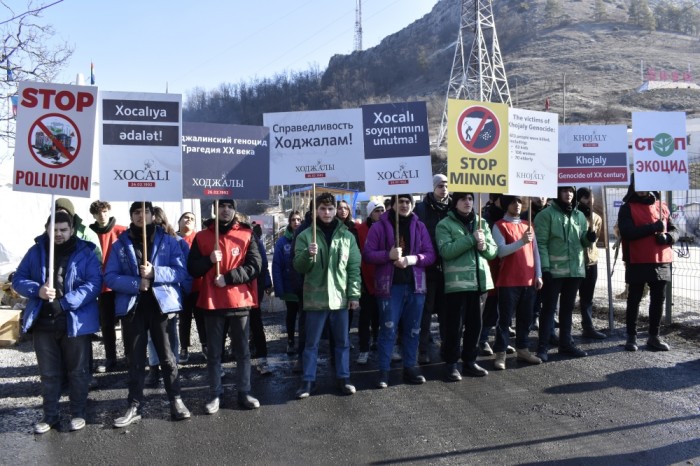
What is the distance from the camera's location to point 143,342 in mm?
5086

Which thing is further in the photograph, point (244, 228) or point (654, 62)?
point (654, 62)

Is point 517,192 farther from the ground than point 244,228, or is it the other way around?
point 517,192

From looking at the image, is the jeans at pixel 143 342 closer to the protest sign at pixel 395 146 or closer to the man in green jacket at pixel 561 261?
the protest sign at pixel 395 146

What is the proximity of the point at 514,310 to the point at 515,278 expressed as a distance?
413 millimetres

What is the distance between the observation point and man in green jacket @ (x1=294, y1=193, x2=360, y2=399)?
563 centimetres

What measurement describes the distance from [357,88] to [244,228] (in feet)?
467

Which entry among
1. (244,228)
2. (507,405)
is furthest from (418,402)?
(244,228)

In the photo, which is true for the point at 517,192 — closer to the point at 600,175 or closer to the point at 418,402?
the point at 600,175

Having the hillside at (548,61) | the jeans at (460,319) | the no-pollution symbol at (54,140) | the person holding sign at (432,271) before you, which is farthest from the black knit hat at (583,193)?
the hillside at (548,61)

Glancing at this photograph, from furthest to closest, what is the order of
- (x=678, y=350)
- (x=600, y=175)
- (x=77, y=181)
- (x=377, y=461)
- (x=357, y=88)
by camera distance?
(x=357, y=88) < (x=600, y=175) < (x=678, y=350) < (x=77, y=181) < (x=377, y=461)

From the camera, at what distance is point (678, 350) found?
687 cm

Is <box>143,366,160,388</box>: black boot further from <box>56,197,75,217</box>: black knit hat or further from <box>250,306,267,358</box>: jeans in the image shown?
<box>56,197,75,217</box>: black knit hat

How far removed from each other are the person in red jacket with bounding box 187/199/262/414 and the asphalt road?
38 centimetres

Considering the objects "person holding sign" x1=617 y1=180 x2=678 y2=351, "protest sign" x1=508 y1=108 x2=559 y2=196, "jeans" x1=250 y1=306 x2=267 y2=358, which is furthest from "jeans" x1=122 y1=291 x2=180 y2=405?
"person holding sign" x1=617 y1=180 x2=678 y2=351
